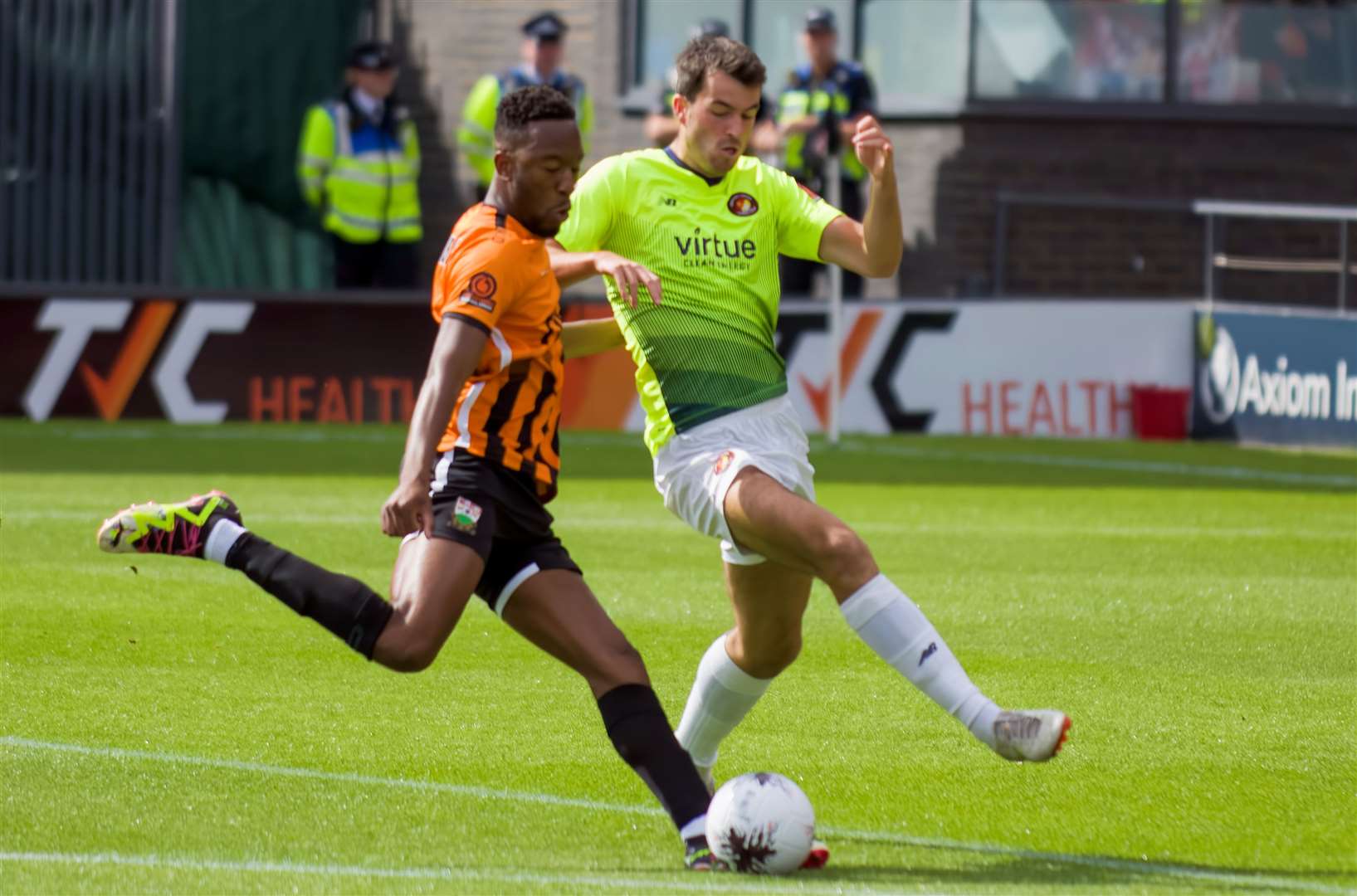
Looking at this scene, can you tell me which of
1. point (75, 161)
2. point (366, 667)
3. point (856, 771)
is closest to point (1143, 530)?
point (366, 667)

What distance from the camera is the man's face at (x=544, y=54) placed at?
59.6 feet

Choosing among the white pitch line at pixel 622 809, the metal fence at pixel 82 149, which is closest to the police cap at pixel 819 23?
the metal fence at pixel 82 149

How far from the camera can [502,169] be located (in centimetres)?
604

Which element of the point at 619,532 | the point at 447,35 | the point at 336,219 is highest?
the point at 447,35

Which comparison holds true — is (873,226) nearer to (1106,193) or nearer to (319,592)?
(319,592)

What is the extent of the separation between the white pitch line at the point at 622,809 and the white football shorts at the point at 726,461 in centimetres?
76

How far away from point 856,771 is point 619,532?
5.90m

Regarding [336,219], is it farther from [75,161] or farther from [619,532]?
[619,532]

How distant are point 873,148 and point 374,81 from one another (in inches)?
499

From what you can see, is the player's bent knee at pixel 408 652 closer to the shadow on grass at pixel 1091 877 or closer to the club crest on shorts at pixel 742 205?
the shadow on grass at pixel 1091 877

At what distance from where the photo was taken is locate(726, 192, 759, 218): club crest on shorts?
6.76 metres

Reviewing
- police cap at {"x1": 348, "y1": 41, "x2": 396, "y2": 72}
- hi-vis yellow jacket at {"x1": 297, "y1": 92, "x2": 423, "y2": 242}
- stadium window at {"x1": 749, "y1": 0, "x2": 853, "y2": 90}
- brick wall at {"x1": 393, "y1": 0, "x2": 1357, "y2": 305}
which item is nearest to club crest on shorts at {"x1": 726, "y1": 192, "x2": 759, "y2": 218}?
police cap at {"x1": 348, "y1": 41, "x2": 396, "y2": 72}

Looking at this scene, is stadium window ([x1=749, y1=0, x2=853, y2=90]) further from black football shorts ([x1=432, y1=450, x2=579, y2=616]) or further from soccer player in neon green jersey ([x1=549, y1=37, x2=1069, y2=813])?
black football shorts ([x1=432, y1=450, x2=579, y2=616])

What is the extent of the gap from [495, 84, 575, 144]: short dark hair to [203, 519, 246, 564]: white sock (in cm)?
115
